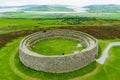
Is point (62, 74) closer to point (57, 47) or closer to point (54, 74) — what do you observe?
point (54, 74)

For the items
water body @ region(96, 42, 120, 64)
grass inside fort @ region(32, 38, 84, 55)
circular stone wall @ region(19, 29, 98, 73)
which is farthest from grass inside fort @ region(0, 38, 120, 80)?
grass inside fort @ region(32, 38, 84, 55)

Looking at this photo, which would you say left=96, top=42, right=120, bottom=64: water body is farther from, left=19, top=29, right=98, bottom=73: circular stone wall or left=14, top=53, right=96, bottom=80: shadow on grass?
left=14, top=53, right=96, bottom=80: shadow on grass

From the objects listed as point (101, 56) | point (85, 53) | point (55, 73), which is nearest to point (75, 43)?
point (101, 56)

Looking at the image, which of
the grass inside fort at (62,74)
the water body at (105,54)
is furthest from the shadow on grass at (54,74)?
the water body at (105,54)

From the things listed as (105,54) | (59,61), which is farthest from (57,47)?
(59,61)

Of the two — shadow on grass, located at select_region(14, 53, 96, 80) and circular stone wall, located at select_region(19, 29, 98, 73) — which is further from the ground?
circular stone wall, located at select_region(19, 29, 98, 73)

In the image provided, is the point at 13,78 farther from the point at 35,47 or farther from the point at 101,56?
the point at 101,56

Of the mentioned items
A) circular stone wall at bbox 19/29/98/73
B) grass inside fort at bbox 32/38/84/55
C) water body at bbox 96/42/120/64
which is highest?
circular stone wall at bbox 19/29/98/73

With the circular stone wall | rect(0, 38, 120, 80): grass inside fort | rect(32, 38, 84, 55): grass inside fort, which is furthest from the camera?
rect(32, 38, 84, 55): grass inside fort
